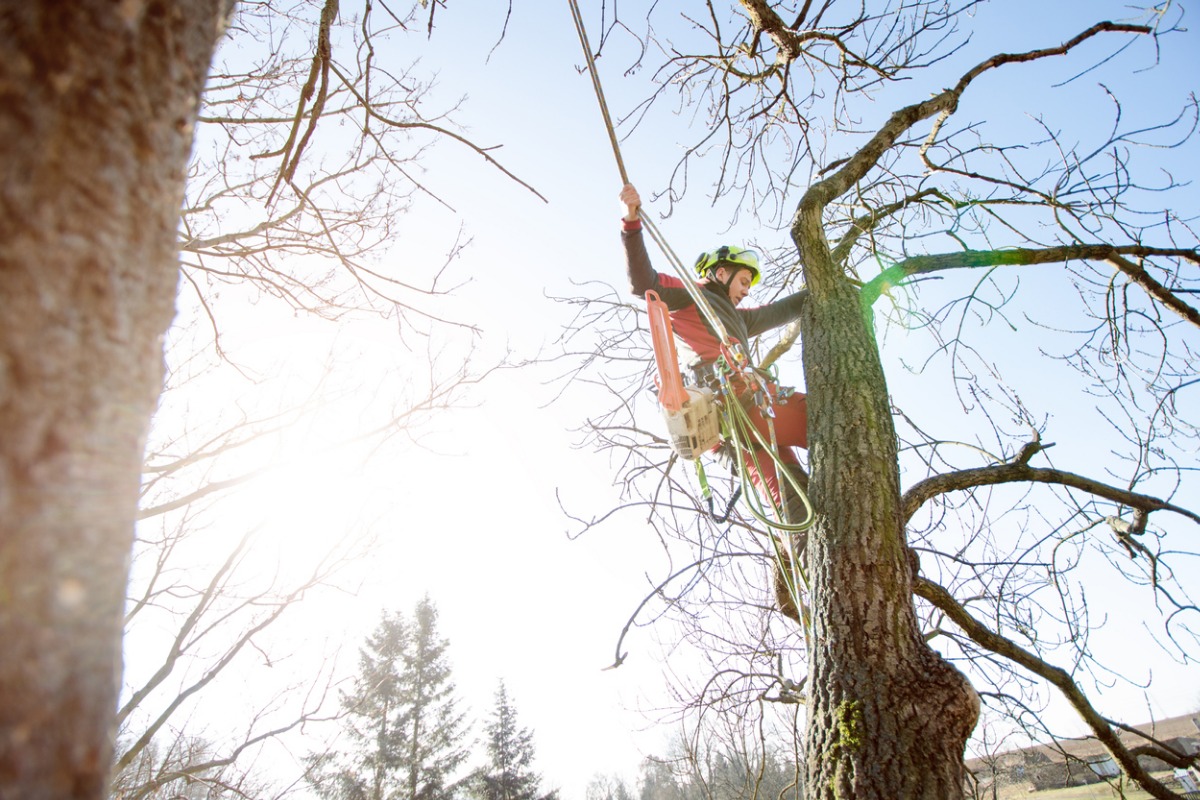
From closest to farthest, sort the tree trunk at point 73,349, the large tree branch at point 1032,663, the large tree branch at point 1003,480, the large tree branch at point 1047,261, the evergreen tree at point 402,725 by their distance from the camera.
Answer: the tree trunk at point 73,349
the large tree branch at point 1003,480
the large tree branch at point 1032,663
the large tree branch at point 1047,261
the evergreen tree at point 402,725

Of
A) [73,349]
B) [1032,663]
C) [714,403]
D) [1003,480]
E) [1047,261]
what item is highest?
[1047,261]

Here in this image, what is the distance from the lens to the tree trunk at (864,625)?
5.77 feet

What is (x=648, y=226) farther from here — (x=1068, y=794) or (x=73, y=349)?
(x=1068, y=794)

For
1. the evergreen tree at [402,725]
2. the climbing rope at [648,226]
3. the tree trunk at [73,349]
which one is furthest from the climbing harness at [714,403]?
the evergreen tree at [402,725]

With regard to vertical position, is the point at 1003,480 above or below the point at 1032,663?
above

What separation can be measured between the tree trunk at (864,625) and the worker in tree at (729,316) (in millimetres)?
692

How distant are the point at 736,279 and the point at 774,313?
0.37 metres

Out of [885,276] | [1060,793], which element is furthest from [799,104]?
[1060,793]

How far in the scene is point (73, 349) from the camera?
16.5 inches

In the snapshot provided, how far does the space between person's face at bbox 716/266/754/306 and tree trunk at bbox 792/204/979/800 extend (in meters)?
1.35

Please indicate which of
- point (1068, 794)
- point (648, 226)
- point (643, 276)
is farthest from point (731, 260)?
point (1068, 794)

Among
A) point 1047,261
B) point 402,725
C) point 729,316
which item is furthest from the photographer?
point 402,725

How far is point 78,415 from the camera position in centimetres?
41

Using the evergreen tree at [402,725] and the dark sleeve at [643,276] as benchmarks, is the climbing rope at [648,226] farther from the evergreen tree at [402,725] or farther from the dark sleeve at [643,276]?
the evergreen tree at [402,725]
